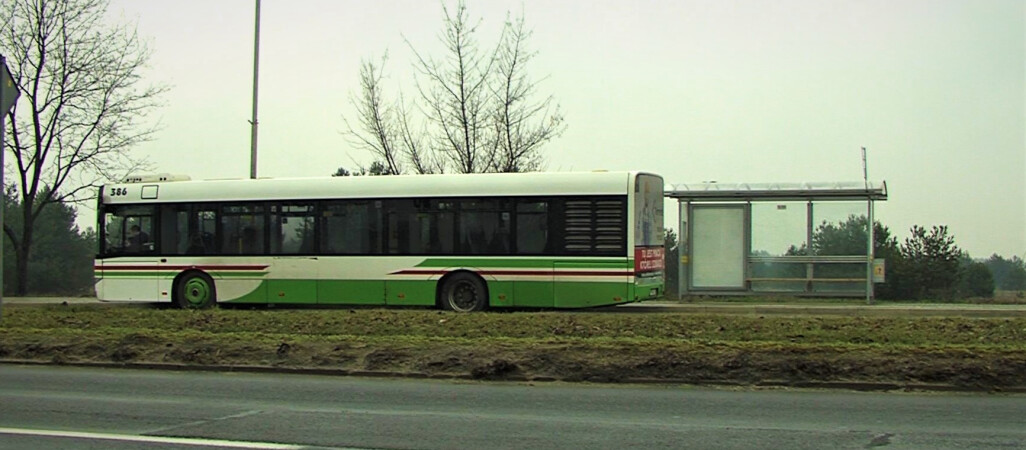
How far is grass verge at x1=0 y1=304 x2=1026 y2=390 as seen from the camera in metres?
11.0

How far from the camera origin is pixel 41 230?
242 feet

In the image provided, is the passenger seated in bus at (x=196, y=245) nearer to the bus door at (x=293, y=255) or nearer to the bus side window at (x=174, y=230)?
the bus side window at (x=174, y=230)

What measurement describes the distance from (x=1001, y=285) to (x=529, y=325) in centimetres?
2179

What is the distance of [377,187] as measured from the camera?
19812 mm

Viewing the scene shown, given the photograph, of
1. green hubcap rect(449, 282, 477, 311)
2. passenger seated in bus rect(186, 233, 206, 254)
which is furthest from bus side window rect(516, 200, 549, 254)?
passenger seated in bus rect(186, 233, 206, 254)

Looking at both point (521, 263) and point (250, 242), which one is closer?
point (521, 263)

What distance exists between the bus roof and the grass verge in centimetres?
324

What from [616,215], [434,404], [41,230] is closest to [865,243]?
[616,215]

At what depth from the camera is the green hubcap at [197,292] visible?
A: 67.6 feet

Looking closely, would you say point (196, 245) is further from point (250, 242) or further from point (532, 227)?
point (532, 227)

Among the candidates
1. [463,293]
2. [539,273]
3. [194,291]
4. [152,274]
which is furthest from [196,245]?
[539,273]

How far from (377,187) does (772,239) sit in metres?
8.71

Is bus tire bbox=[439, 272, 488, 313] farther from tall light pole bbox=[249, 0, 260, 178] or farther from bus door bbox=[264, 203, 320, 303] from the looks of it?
tall light pole bbox=[249, 0, 260, 178]

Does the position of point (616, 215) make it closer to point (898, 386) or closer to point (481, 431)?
point (898, 386)
